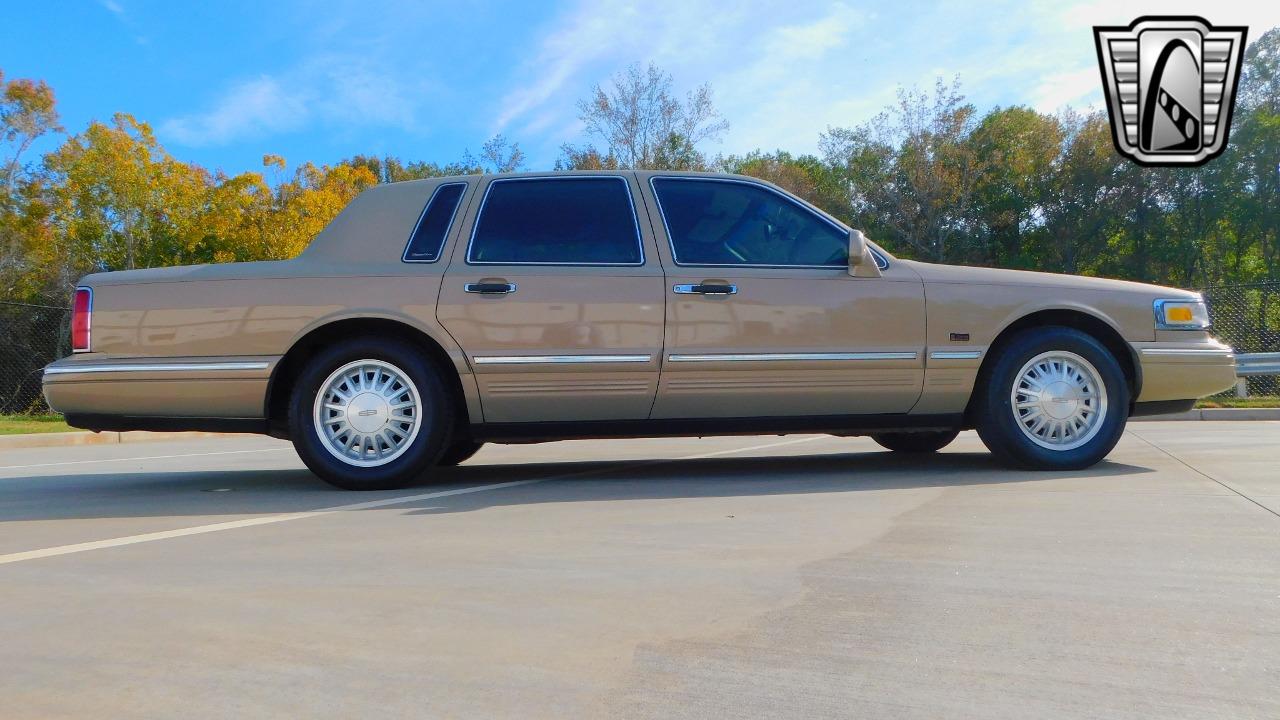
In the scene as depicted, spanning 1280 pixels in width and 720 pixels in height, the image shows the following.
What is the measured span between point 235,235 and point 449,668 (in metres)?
40.4

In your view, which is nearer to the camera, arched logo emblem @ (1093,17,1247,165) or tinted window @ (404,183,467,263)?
tinted window @ (404,183,467,263)

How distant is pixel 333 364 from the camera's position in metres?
5.51

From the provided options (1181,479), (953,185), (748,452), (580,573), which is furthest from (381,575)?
(953,185)

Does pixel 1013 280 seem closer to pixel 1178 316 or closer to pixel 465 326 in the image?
pixel 1178 316

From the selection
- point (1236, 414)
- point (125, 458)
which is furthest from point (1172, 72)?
point (125, 458)

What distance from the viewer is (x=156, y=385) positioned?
5.44 metres

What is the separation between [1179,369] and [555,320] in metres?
3.49

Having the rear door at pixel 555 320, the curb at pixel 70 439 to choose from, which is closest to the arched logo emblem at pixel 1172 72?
the rear door at pixel 555 320

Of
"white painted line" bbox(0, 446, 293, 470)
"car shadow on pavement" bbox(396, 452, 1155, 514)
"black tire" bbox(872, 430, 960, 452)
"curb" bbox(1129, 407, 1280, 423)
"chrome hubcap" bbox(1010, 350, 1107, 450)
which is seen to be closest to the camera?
"car shadow on pavement" bbox(396, 452, 1155, 514)

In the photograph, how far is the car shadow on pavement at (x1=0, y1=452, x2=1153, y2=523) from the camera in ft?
16.6

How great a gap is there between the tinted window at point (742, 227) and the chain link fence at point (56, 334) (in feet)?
39.6

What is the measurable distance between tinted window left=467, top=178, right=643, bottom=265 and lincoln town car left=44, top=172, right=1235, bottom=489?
0.01 metres

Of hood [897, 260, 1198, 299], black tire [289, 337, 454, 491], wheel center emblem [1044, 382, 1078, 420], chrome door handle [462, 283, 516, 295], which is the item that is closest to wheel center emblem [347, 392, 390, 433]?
black tire [289, 337, 454, 491]

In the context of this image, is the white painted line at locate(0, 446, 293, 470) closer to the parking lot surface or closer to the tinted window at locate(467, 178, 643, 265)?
the parking lot surface
